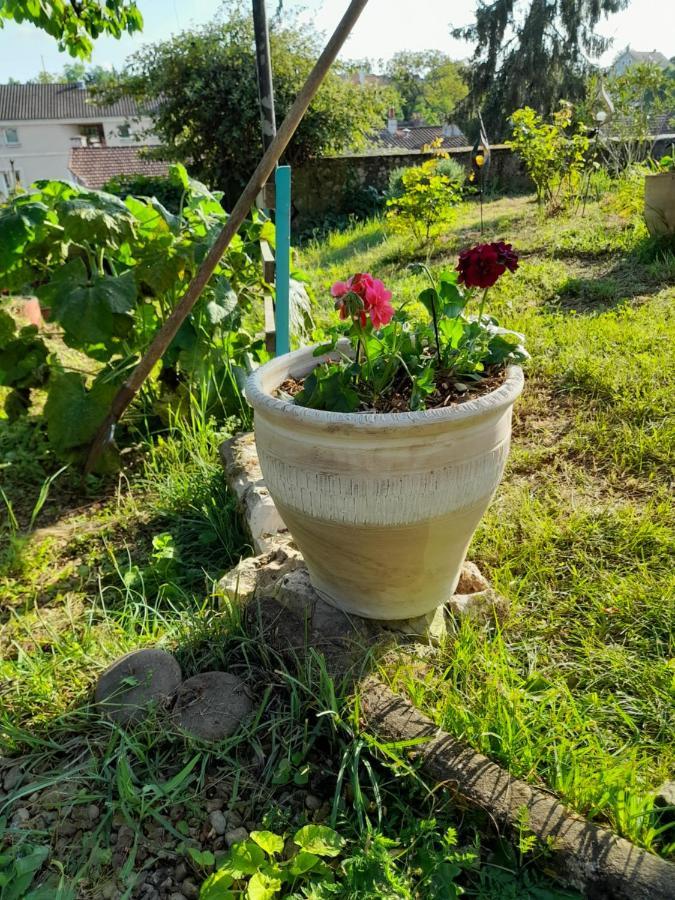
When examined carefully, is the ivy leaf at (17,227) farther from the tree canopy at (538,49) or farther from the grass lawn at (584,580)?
the tree canopy at (538,49)

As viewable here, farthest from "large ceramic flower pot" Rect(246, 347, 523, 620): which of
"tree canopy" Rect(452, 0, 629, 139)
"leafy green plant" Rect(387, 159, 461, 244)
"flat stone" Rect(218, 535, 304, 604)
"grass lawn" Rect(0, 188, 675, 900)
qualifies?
"tree canopy" Rect(452, 0, 629, 139)

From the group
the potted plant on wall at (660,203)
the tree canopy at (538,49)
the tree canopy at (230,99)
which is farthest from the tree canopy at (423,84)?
the potted plant on wall at (660,203)

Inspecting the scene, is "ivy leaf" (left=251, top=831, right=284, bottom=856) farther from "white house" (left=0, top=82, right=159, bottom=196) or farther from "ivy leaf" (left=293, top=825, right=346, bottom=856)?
"white house" (left=0, top=82, right=159, bottom=196)

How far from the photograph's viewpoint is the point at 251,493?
2455 millimetres

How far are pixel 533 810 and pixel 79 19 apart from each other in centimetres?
380

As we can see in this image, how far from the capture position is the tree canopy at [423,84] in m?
69.1

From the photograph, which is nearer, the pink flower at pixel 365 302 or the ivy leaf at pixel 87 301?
the pink flower at pixel 365 302

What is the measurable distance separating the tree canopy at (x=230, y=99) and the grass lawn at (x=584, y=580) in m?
8.97

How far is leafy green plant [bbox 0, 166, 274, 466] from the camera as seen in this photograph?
286 centimetres

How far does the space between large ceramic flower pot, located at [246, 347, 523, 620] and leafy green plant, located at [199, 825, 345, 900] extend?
1.95ft

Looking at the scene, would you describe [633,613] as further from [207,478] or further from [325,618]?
[207,478]

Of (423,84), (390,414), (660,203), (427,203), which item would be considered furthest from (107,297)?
(423,84)

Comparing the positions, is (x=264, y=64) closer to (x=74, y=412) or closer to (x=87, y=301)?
(x=87, y=301)

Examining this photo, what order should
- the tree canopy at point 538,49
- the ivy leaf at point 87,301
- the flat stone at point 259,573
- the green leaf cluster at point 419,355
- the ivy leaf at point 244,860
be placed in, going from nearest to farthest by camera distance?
the ivy leaf at point 244,860 → the green leaf cluster at point 419,355 → the flat stone at point 259,573 → the ivy leaf at point 87,301 → the tree canopy at point 538,49
